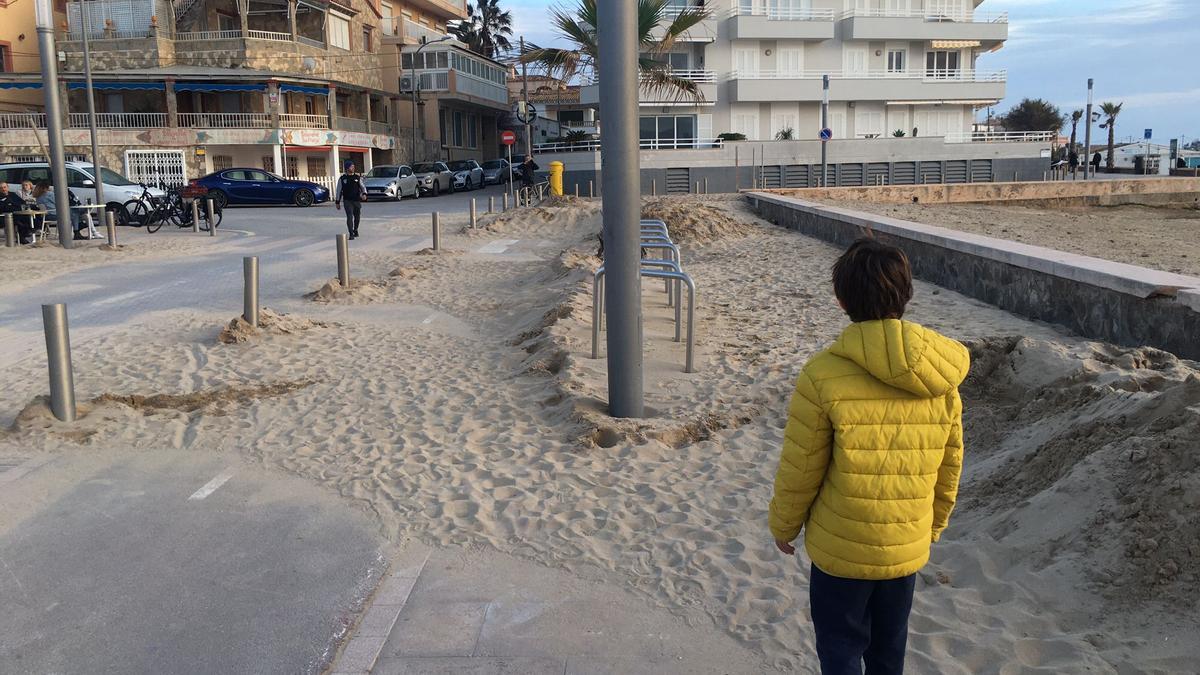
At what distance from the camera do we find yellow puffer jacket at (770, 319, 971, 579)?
2578 mm

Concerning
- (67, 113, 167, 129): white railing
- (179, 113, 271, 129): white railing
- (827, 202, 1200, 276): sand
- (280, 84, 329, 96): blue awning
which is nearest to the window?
(280, 84, 329, 96): blue awning

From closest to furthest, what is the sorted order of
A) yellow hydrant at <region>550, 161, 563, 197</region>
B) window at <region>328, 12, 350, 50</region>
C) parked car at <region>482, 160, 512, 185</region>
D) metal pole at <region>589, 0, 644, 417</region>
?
metal pole at <region>589, 0, 644, 417</region> < yellow hydrant at <region>550, 161, 563, 197</region> < window at <region>328, 12, 350, 50</region> < parked car at <region>482, 160, 512, 185</region>

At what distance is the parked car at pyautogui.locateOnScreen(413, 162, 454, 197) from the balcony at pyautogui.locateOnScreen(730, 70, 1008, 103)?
43.7 ft

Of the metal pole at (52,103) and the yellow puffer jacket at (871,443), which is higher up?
the metal pole at (52,103)

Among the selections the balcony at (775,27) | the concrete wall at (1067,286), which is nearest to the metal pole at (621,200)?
the concrete wall at (1067,286)

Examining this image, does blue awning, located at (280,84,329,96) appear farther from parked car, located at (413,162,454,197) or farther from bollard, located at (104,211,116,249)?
bollard, located at (104,211,116,249)

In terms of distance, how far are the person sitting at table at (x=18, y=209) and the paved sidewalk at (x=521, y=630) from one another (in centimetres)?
1810

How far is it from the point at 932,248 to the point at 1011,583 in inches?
320

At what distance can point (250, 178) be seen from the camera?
111 feet

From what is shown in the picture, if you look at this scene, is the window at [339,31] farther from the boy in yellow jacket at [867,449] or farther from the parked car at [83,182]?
the boy in yellow jacket at [867,449]

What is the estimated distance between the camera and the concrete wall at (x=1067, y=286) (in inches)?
260

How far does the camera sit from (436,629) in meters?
3.82

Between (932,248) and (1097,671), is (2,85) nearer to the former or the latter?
(932,248)

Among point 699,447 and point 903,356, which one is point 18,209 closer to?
point 699,447
